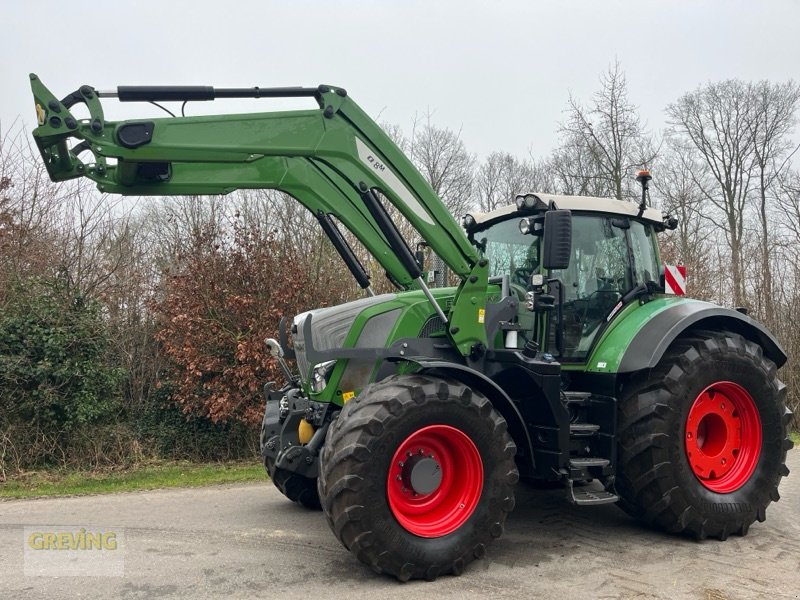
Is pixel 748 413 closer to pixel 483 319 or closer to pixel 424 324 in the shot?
pixel 483 319

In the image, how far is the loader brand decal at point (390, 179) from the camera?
4602 mm

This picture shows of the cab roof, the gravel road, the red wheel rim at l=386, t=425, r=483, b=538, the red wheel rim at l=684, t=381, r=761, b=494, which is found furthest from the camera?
the cab roof

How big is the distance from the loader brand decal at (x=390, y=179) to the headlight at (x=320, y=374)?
1255 millimetres

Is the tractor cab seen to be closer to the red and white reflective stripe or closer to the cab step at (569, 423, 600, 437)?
the red and white reflective stripe

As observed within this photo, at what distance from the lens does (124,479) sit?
8266mm

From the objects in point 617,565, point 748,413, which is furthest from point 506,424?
point 748,413

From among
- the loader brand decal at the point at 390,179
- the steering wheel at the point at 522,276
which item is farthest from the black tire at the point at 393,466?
the steering wheel at the point at 522,276

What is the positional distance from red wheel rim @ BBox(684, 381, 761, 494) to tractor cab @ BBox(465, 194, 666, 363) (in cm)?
100

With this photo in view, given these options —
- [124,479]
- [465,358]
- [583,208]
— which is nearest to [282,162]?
[465,358]

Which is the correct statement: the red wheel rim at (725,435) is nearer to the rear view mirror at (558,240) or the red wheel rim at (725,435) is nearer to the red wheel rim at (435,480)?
the rear view mirror at (558,240)

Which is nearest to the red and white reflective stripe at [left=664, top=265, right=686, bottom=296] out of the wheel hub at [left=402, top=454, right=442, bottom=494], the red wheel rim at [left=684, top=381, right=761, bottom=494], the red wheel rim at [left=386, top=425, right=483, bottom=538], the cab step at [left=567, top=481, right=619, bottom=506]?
the red wheel rim at [left=684, top=381, right=761, bottom=494]

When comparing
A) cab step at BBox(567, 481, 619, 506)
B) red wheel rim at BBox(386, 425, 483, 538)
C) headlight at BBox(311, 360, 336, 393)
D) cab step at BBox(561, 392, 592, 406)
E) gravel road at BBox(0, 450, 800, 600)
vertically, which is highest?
headlight at BBox(311, 360, 336, 393)

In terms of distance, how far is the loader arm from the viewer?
4066mm

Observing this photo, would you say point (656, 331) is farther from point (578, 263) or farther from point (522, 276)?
point (522, 276)
